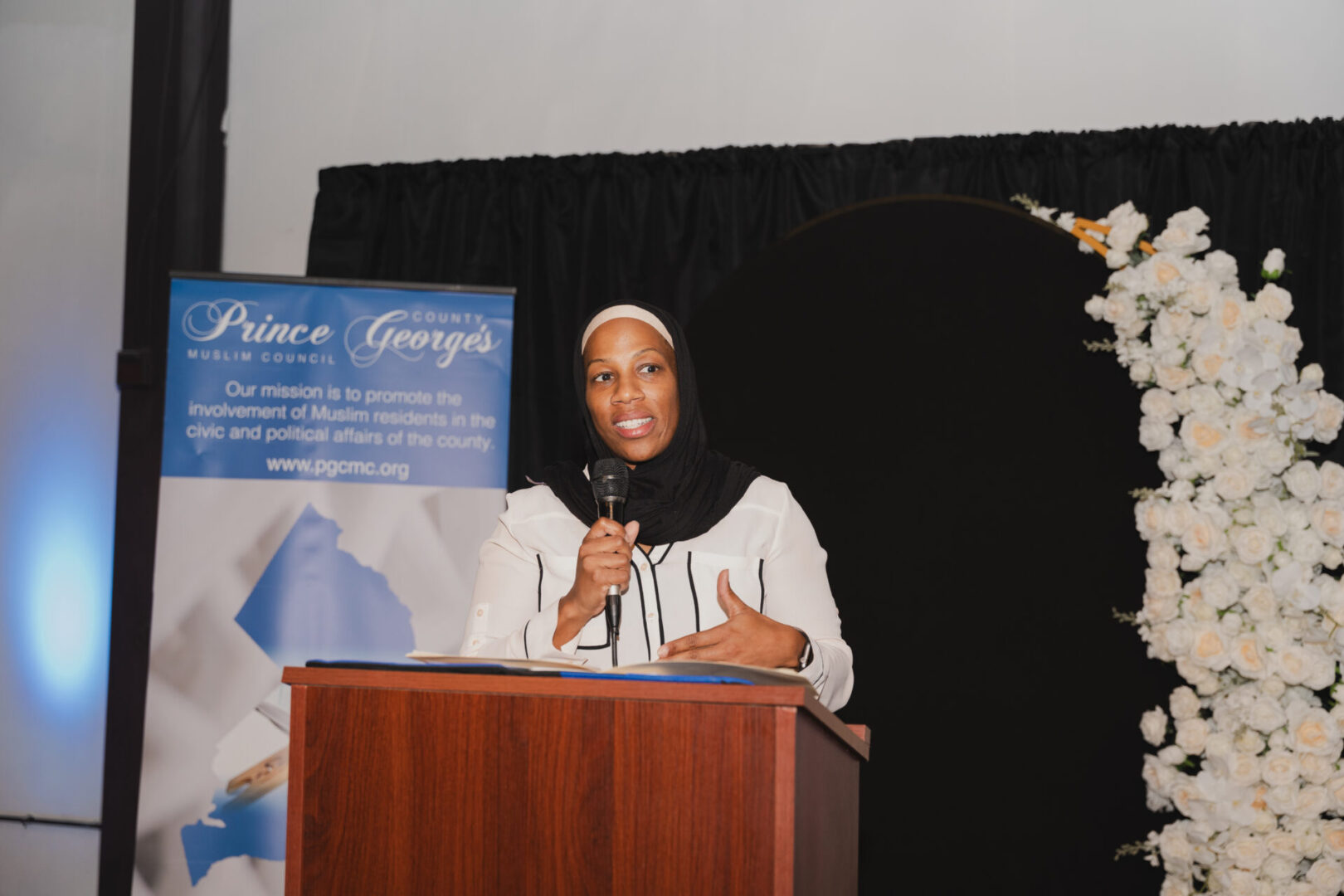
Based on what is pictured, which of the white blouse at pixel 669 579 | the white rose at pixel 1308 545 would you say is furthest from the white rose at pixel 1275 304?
the white blouse at pixel 669 579

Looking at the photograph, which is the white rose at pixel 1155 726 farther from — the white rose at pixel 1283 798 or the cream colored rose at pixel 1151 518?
the cream colored rose at pixel 1151 518

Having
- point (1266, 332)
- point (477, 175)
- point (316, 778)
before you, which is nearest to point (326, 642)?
point (477, 175)

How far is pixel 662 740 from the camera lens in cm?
130

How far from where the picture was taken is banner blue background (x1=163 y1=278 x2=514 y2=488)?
3719 millimetres

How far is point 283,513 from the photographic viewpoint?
3.70 meters

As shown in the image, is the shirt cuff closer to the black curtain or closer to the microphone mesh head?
the microphone mesh head

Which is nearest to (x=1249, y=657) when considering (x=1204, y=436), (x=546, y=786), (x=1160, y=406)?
(x=1204, y=436)

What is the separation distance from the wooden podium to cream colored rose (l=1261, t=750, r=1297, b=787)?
6.90ft

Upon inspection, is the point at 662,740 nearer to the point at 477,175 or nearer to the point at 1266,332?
the point at 1266,332

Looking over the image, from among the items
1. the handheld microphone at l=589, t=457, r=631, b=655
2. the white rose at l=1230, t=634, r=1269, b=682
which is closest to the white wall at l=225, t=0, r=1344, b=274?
the white rose at l=1230, t=634, r=1269, b=682

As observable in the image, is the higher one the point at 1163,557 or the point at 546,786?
the point at 1163,557

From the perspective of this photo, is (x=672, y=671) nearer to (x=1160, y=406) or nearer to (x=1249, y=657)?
(x=1249, y=657)

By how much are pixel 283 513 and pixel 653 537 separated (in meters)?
1.89

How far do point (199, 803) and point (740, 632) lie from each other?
2.44 metres
